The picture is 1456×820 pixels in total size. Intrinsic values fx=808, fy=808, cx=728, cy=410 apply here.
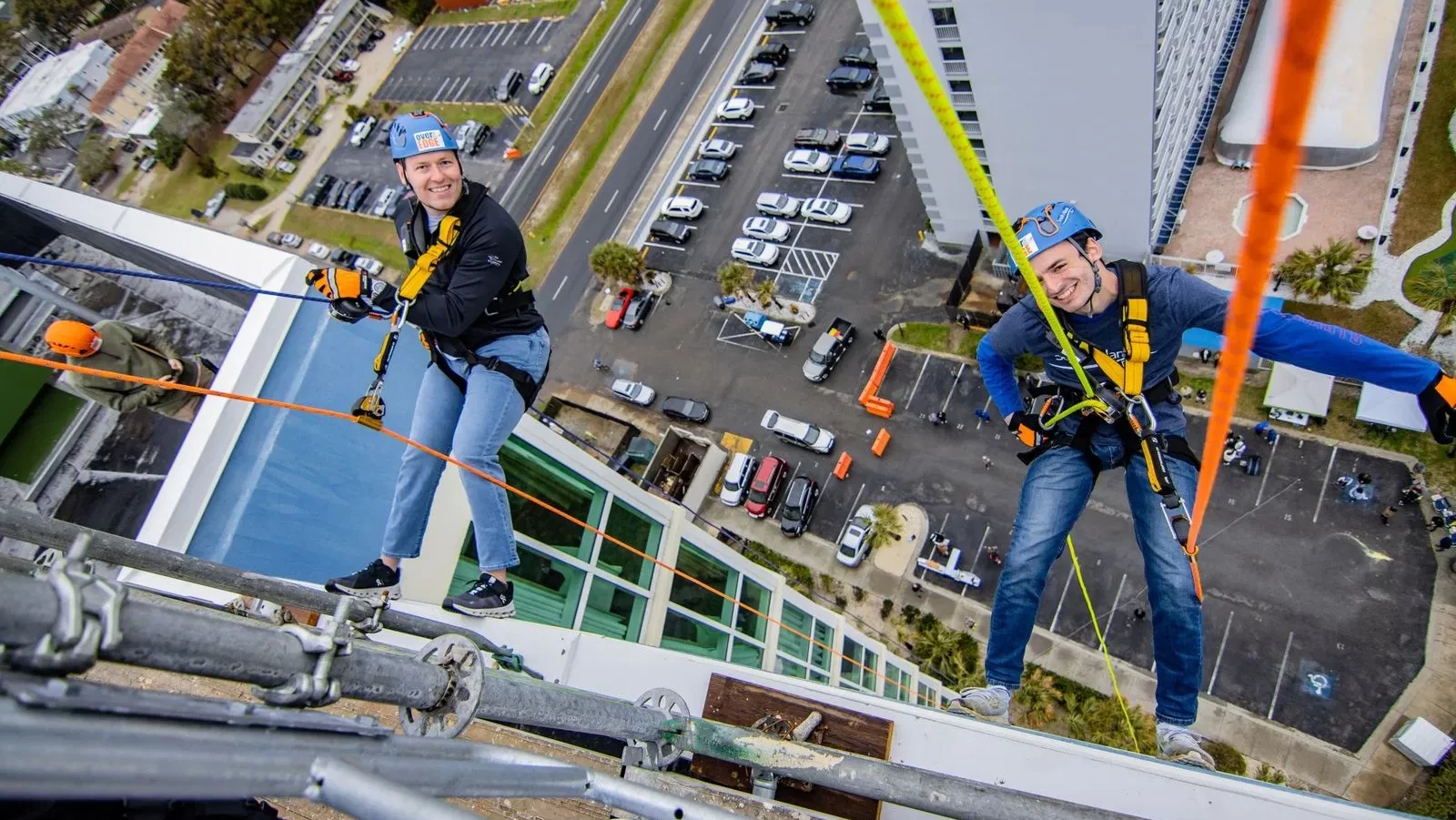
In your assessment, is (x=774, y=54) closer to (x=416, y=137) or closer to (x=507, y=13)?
(x=507, y=13)

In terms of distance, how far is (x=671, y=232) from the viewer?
135 ft

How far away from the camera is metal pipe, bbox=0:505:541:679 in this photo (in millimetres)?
4629

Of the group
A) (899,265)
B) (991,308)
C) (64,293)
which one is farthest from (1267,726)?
(64,293)

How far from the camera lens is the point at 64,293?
46.1 ft

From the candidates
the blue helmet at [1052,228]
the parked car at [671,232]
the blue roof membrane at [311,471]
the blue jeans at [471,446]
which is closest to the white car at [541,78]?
the parked car at [671,232]

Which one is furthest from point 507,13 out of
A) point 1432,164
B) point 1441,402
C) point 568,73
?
point 1441,402

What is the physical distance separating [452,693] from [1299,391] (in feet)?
98.0

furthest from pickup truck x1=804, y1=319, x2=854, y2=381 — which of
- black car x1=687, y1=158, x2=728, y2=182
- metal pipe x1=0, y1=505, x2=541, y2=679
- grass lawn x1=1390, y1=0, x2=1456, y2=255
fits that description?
metal pipe x1=0, y1=505, x2=541, y2=679

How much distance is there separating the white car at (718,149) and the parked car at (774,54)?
595 centimetres

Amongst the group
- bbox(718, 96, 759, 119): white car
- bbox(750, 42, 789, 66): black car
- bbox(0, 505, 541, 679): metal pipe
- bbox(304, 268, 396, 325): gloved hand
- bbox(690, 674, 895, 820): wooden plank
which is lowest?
bbox(0, 505, 541, 679): metal pipe

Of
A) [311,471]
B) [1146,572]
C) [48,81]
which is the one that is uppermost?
[48,81]

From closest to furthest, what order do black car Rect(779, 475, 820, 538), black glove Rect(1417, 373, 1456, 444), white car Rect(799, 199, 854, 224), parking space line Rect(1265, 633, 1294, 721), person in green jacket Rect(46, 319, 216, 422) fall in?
black glove Rect(1417, 373, 1456, 444) → person in green jacket Rect(46, 319, 216, 422) → parking space line Rect(1265, 633, 1294, 721) → black car Rect(779, 475, 820, 538) → white car Rect(799, 199, 854, 224)

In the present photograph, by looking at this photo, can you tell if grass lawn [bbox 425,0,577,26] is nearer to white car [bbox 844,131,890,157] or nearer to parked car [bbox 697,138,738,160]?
parked car [bbox 697,138,738,160]

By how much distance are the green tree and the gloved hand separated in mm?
30379
